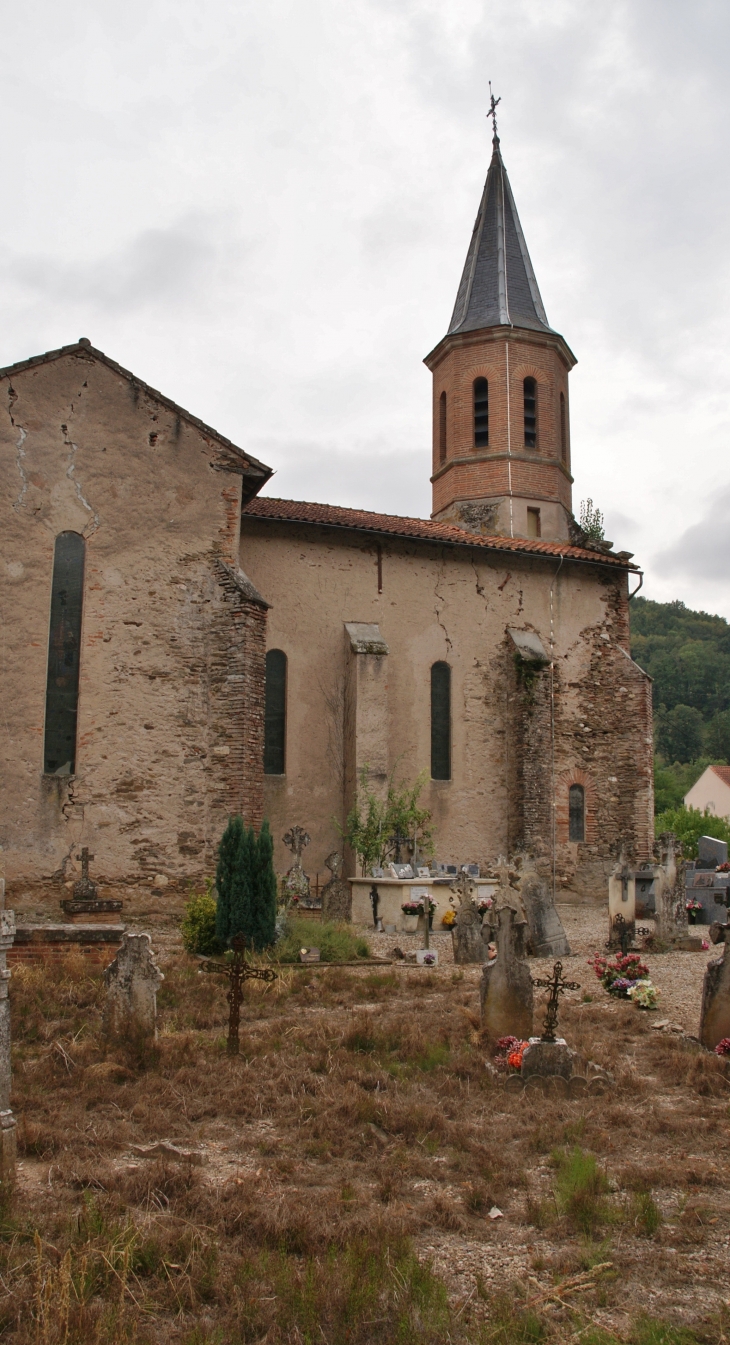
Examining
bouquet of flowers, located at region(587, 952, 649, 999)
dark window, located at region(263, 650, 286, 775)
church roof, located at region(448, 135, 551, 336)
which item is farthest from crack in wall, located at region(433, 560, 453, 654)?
bouquet of flowers, located at region(587, 952, 649, 999)

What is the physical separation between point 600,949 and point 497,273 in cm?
2107

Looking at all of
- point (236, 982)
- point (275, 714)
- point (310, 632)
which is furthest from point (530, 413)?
point (236, 982)

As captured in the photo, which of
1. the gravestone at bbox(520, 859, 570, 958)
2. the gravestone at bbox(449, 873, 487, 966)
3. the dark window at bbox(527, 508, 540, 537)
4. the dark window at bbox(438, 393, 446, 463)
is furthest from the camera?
the dark window at bbox(438, 393, 446, 463)

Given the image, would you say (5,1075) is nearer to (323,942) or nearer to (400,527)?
(323,942)

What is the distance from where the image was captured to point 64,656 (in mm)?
16375

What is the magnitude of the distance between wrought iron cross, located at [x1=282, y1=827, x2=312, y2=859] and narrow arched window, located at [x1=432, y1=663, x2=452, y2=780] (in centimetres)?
367

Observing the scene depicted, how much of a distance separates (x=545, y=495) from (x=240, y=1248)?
23853mm

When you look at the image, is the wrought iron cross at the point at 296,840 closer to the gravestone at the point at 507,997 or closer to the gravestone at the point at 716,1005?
the gravestone at the point at 507,997

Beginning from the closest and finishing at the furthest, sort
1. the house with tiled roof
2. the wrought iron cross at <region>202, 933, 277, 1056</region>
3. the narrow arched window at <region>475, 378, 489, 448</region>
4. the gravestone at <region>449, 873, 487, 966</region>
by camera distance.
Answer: the wrought iron cross at <region>202, 933, 277, 1056</region> < the gravestone at <region>449, 873, 487, 966</region> < the narrow arched window at <region>475, 378, 489, 448</region> < the house with tiled roof

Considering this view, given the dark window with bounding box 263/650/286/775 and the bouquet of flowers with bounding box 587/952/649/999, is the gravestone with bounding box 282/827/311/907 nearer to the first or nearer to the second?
the dark window with bounding box 263/650/286/775

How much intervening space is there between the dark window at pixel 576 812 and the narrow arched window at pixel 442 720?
3.26 metres

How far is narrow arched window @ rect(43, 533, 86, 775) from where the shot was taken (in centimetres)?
1609

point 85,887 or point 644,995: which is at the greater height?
point 85,887

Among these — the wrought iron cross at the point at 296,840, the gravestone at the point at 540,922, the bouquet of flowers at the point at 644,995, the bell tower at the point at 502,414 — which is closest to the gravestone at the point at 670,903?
the gravestone at the point at 540,922
